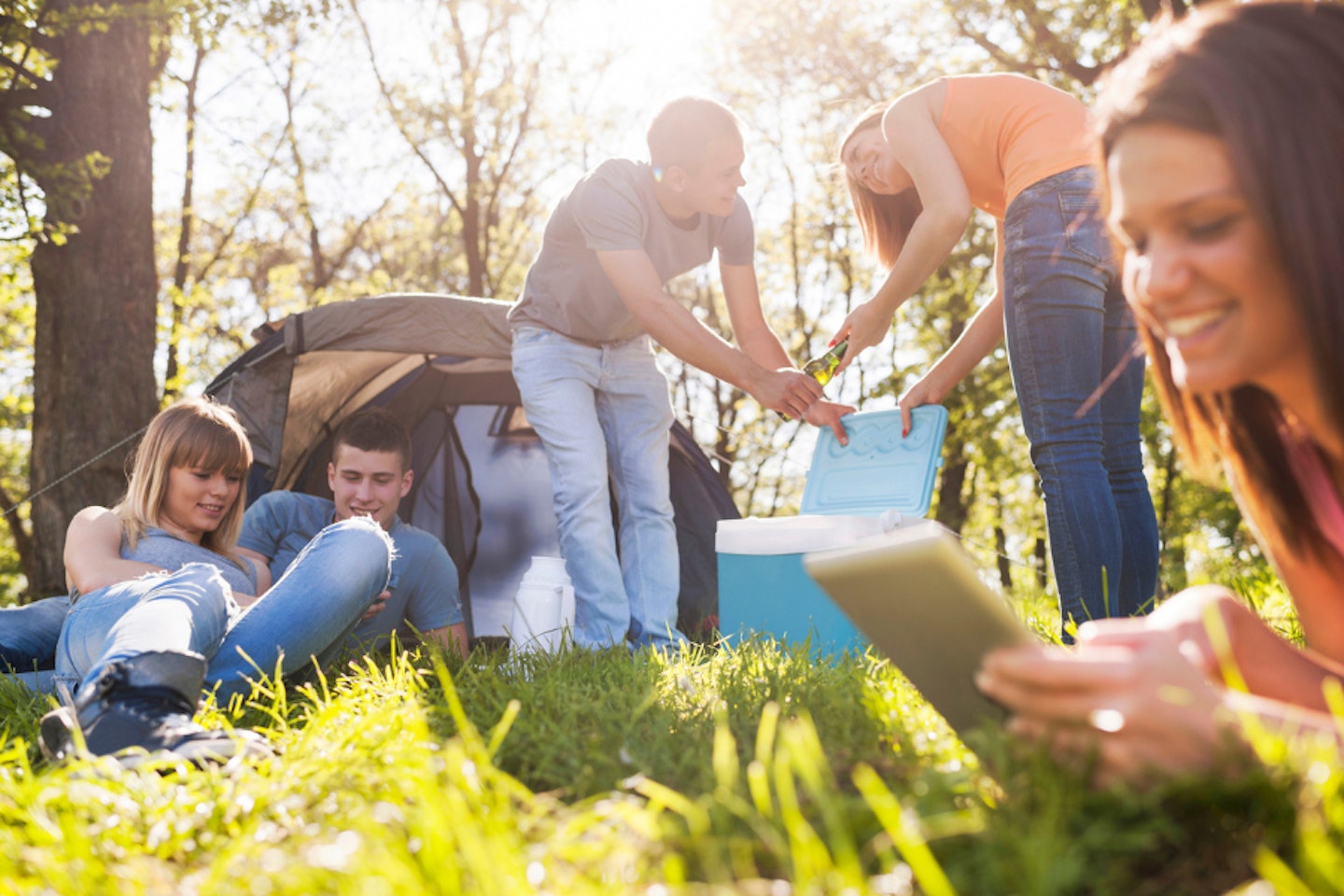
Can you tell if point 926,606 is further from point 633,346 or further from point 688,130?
point 633,346

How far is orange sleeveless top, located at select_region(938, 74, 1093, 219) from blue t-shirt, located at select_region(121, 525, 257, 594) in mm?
A: 2087

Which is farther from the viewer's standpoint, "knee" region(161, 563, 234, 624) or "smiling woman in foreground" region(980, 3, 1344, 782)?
"knee" region(161, 563, 234, 624)

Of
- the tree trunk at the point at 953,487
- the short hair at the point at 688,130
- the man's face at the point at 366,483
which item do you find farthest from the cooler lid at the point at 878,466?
the tree trunk at the point at 953,487

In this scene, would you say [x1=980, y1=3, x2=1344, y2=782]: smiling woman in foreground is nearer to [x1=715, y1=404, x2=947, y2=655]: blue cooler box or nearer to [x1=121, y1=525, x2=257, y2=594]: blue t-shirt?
[x1=715, y1=404, x2=947, y2=655]: blue cooler box

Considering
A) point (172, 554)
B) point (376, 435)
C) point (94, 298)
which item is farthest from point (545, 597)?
point (94, 298)

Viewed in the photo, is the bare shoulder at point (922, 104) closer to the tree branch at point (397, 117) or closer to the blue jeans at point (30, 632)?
the blue jeans at point (30, 632)

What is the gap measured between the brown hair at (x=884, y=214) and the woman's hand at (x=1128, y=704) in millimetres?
1968

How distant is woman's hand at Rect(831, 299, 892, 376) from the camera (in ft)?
8.52

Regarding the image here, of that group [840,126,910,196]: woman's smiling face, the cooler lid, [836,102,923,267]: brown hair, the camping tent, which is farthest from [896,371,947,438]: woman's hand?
the camping tent

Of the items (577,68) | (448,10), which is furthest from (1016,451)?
(448,10)

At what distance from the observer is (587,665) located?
2043 millimetres

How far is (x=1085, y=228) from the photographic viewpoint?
7.38ft

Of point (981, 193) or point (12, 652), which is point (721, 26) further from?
point (12, 652)

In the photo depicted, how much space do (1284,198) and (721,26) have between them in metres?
10.9
